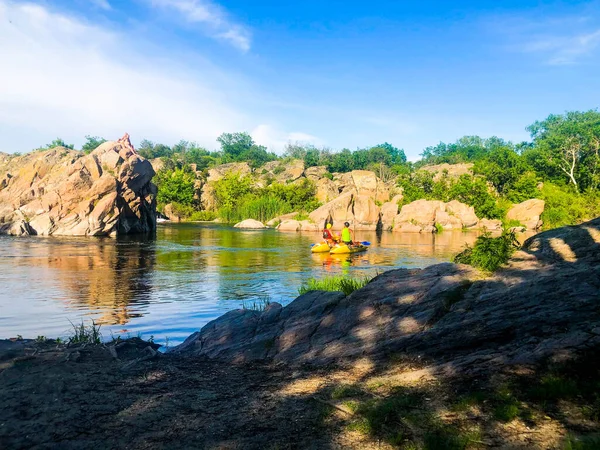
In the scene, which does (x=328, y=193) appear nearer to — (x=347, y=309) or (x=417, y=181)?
(x=417, y=181)

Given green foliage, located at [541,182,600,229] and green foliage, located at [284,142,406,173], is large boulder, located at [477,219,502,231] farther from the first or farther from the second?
green foliage, located at [284,142,406,173]

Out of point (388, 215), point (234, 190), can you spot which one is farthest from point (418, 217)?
point (234, 190)

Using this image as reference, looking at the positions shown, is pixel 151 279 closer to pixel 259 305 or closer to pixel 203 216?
pixel 259 305

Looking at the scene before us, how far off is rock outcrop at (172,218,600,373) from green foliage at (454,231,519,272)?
0.19 metres

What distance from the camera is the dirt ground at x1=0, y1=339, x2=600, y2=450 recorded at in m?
4.15

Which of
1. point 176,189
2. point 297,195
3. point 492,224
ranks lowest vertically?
point 492,224

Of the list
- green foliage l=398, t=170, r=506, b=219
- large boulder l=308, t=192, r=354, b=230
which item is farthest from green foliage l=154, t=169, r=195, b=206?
green foliage l=398, t=170, r=506, b=219

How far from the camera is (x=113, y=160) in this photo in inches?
2029

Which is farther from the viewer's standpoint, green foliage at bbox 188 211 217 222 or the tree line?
green foliage at bbox 188 211 217 222

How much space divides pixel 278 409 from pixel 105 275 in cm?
1888

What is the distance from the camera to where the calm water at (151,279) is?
522 inches

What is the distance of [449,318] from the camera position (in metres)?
6.52

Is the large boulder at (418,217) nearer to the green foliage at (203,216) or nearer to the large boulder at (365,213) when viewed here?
the large boulder at (365,213)

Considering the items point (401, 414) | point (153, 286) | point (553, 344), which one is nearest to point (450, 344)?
point (553, 344)
